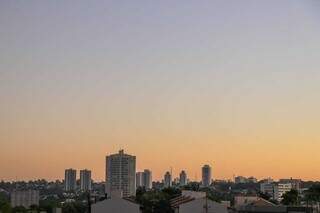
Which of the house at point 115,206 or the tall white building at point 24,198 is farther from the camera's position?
the tall white building at point 24,198

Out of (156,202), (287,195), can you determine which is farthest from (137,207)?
(287,195)

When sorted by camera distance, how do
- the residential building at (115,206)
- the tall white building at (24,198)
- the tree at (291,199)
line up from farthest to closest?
the tall white building at (24,198) < the tree at (291,199) < the residential building at (115,206)

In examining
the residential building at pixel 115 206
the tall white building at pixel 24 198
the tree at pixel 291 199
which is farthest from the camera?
the tall white building at pixel 24 198

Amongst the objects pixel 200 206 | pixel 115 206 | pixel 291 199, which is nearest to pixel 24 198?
pixel 291 199

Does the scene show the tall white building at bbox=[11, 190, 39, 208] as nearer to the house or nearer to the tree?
the tree

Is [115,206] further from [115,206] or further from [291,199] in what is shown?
[291,199]

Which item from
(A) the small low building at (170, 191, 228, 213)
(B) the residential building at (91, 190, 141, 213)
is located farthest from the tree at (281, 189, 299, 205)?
(B) the residential building at (91, 190, 141, 213)

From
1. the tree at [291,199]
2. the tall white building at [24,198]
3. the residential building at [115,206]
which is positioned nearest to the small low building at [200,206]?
the residential building at [115,206]

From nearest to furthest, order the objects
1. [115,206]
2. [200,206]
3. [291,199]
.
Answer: [115,206], [200,206], [291,199]

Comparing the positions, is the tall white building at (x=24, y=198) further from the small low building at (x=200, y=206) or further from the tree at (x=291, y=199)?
the small low building at (x=200, y=206)

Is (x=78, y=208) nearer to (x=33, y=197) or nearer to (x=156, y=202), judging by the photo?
(x=156, y=202)

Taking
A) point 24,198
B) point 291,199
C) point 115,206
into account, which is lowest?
point 24,198

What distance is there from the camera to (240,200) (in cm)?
8375

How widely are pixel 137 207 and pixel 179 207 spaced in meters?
4.87
